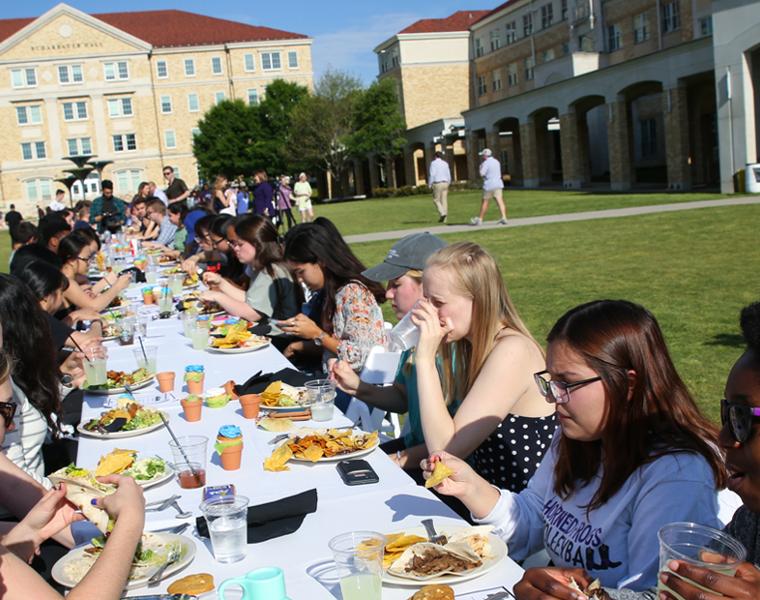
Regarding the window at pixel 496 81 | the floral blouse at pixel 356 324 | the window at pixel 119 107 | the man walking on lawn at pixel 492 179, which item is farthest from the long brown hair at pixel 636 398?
the window at pixel 119 107

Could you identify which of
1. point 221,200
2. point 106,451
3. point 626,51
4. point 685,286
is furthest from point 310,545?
point 626,51

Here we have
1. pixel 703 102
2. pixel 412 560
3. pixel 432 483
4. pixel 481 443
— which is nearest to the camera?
pixel 412 560

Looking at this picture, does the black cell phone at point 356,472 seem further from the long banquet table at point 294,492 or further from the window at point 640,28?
the window at point 640,28

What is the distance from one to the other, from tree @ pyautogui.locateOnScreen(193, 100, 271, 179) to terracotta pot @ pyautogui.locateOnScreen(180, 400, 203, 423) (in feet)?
206

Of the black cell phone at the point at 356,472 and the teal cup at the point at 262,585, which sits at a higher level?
the teal cup at the point at 262,585

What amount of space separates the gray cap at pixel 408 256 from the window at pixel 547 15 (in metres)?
52.9

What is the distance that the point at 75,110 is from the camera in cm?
6881

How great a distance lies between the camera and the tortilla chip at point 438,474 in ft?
7.77

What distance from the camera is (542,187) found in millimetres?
40594

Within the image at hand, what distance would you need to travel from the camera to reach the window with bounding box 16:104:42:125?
222ft

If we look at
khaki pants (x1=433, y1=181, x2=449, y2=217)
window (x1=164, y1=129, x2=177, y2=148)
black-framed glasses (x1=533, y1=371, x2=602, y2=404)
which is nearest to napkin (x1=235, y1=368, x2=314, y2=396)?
black-framed glasses (x1=533, y1=371, x2=602, y2=404)

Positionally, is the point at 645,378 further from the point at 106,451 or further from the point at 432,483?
the point at 106,451

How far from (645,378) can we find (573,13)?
171ft

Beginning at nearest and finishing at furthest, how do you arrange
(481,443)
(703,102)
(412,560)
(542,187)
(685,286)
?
(412,560) < (481,443) < (685,286) < (703,102) < (542,187)
